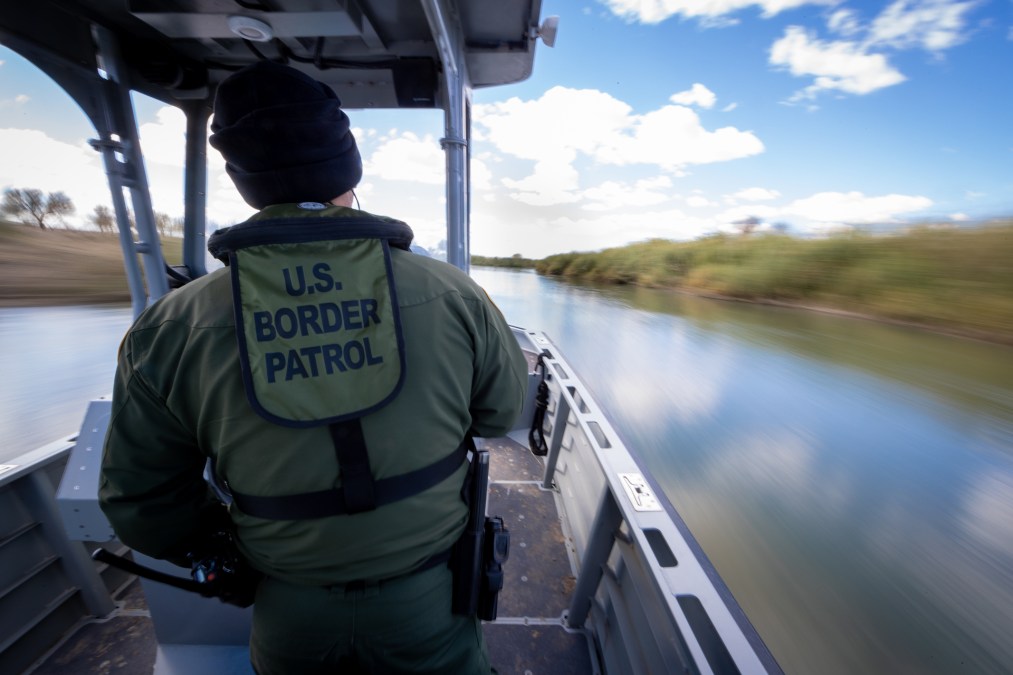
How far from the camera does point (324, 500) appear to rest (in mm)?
650

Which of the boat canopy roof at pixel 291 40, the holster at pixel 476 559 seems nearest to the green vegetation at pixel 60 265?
the boat canopy roof at pixel 291 40

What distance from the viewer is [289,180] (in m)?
0.71

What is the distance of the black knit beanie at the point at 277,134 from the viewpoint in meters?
0.69

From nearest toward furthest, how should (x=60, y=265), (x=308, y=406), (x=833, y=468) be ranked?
(x=308, y=406) < (x=60, y=265) < (x=833, y=468)

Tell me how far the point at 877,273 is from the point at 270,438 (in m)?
5.97

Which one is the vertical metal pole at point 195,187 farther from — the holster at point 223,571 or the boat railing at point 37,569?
the holster at point 223,571

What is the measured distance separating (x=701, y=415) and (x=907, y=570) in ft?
7.53

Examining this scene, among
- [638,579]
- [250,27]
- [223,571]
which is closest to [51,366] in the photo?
[250,27]

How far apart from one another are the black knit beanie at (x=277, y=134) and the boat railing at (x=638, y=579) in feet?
4.07

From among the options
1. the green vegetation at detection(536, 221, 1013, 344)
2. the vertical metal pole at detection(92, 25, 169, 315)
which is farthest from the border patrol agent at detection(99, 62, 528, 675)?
the green vegetation at detection(536, 221, 1013, 344)

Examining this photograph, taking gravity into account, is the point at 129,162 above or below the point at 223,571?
above

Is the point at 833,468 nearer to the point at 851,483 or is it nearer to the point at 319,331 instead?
the point at 851,483

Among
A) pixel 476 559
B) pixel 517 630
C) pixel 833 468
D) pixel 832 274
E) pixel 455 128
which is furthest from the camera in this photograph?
pixel 832 274

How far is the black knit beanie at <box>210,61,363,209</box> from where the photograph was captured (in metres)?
0.69
